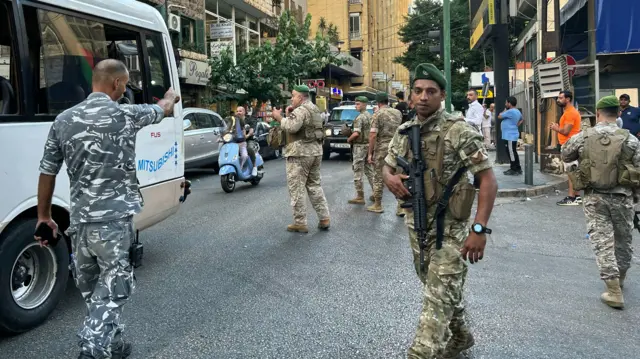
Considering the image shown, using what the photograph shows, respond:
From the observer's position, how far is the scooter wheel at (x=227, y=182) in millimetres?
10844

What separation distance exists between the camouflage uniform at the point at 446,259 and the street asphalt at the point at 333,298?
0.74 meters

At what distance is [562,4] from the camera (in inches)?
650

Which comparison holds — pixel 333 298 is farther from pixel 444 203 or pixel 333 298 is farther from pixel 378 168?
pixel 378 168

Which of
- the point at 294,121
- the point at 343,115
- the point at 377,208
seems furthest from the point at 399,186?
the point at 343,115

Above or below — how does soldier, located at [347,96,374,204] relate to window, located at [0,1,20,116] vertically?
below

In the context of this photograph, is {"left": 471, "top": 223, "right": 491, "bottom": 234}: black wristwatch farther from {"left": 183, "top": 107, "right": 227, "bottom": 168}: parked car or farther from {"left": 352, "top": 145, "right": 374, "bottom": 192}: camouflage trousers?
{"left": 183, "top": 107, "right": 227, "bottom": 168}: parked car

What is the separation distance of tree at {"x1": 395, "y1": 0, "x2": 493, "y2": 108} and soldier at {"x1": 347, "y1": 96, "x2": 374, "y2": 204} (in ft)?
101

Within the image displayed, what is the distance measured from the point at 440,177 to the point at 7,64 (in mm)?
3221

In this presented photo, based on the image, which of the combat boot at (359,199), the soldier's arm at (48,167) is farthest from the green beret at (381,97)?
the soldier's arm at (48,167)

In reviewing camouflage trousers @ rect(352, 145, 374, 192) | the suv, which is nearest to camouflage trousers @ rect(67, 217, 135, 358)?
camouflage trousers @ rect(352, 145, 374, 192)

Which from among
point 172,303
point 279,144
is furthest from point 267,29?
point 172,303

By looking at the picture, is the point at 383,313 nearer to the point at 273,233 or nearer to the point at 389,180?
A: the point at 389,180

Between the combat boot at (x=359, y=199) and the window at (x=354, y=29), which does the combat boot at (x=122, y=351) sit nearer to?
the combat boot at (x=359, y=199)

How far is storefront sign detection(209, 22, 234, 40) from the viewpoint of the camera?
79.7 ft
